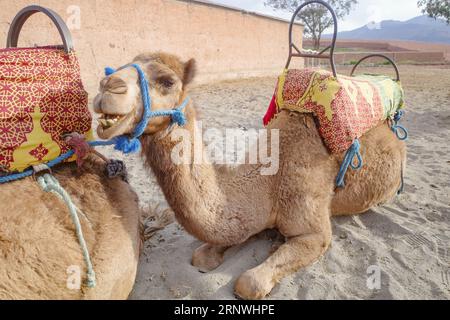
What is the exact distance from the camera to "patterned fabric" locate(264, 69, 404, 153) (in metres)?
2.41

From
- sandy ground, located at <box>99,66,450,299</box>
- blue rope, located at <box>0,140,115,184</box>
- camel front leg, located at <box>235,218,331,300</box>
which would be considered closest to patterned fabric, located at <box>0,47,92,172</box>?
blue rope, located at <box>0,140,115,184</box>

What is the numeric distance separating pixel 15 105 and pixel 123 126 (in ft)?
1.52

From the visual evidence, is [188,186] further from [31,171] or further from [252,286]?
[31,171]

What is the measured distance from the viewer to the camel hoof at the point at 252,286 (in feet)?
6.55

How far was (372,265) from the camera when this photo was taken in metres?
2.34

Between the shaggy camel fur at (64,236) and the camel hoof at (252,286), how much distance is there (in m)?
0.58

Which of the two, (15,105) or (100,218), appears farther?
(100,218)

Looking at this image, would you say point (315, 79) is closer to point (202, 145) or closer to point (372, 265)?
point (202, 145)

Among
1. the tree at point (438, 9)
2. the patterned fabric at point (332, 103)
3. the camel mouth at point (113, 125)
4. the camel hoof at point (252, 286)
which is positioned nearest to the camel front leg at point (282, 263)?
the camel hoof at point (252, 286)

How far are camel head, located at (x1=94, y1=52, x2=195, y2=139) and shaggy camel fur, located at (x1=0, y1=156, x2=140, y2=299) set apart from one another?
1.12 ft

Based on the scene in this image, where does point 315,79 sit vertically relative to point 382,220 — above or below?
above

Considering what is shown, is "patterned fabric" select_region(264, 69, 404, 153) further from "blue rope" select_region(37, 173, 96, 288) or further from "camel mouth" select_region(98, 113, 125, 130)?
"blue rope" select_region(37, 173, 96, 288)

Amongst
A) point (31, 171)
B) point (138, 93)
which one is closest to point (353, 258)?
point (138, 93)
